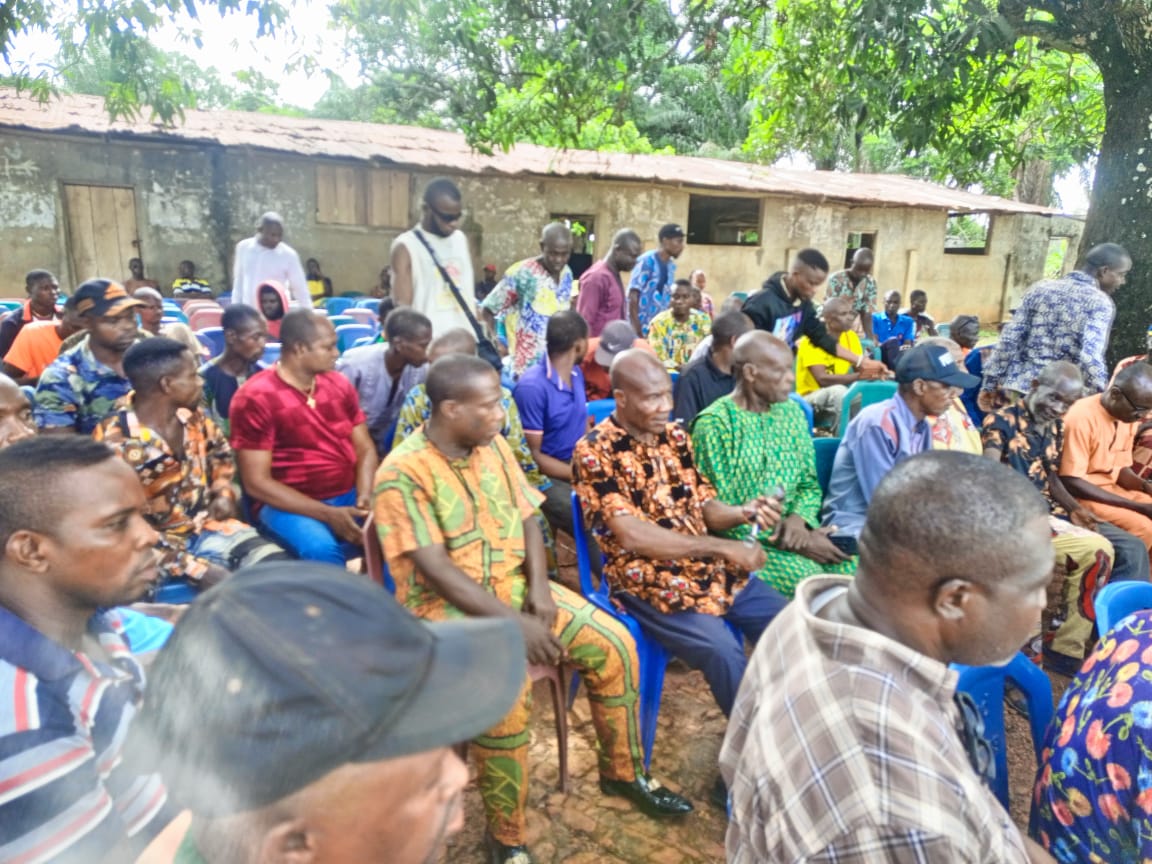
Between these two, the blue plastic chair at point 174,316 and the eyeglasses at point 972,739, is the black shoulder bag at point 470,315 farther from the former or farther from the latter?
the blue plastic chair at point 174,316

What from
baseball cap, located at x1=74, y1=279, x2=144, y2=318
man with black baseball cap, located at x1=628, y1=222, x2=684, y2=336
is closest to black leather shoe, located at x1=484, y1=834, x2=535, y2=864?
baseball cap, located at x1=74, y1=279, x2=144, y2=318

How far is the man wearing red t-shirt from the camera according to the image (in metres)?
3.25

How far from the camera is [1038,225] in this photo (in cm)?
1795

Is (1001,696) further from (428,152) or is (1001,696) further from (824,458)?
(428,152)

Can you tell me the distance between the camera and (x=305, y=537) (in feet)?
10.5

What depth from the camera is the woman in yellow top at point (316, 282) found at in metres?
10.8

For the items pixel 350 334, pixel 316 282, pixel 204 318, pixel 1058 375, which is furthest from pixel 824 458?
pixel 316 282

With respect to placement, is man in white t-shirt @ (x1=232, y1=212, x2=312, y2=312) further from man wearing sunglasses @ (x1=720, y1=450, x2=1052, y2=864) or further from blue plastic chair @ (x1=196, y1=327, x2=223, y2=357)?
man wearing sunglasses @ (x1=720, y1=450, x2=1052, y2=864)

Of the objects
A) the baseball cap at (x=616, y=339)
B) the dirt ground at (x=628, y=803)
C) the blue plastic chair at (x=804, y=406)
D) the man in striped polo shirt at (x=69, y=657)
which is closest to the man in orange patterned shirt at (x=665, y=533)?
the dirt ground at (x=628, y=803)

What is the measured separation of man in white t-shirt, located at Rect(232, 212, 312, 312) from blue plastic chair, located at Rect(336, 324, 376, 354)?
35cm

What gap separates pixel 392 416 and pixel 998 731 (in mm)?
3096

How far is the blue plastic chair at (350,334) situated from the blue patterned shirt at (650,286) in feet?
7.55

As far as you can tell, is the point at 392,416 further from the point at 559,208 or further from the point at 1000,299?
the point at 1000,299

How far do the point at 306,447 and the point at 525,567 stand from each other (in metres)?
1.32
